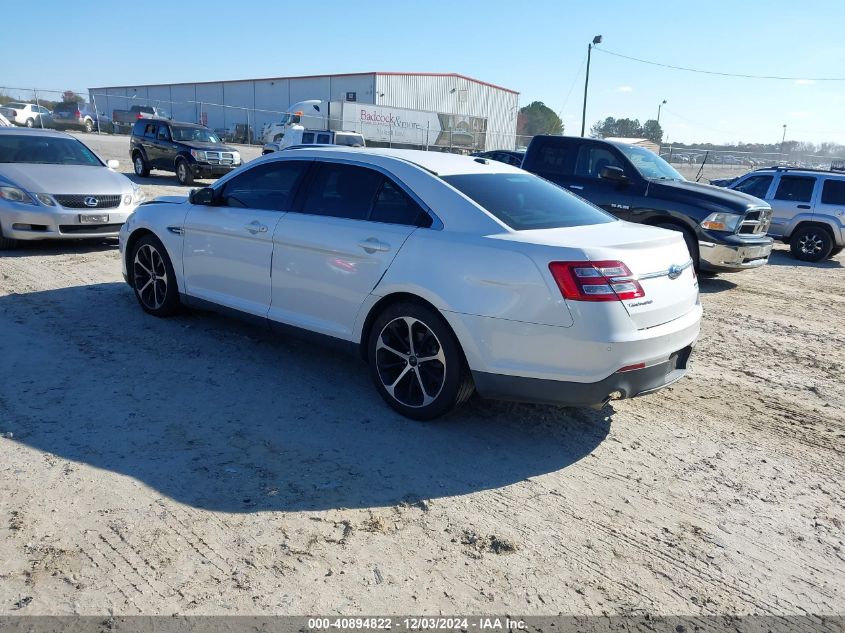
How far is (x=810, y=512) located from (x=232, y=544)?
2969 millimetres

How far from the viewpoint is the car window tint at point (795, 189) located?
41.4 feet

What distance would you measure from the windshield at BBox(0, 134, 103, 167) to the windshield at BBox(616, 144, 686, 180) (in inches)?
320

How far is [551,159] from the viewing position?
409 inches

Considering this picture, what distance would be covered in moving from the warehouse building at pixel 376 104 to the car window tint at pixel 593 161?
3188 cm

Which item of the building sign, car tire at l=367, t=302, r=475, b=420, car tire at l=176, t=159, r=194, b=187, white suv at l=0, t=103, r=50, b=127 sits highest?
the building sign

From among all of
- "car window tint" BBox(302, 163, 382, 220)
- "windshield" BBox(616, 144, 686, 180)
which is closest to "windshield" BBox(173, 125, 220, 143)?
"windshield" BBox(616, 144, 686, 180)

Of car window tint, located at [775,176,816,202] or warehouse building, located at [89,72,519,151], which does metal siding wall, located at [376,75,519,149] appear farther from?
car window tint, located at [775,176,816,202]

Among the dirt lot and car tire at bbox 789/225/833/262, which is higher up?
car tire at bbox 789/225/833/262

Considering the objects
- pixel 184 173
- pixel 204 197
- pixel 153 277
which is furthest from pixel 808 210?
pixel 184 173

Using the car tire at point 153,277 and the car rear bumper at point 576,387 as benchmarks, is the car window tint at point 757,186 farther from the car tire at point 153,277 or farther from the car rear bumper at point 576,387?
the car tire at point 153,277

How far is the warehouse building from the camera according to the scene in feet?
140

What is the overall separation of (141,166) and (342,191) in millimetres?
17488

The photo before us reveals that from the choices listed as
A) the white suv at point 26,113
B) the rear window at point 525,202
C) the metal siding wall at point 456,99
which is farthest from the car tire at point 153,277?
the metal siding wall at point 456,99

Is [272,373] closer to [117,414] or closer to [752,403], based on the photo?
[117,414]
